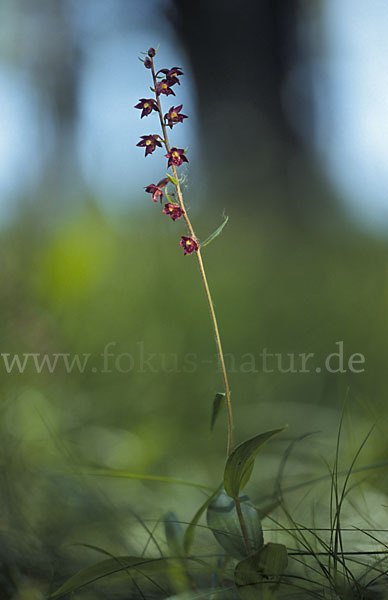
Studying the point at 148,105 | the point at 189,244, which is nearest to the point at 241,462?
the point at 189,244

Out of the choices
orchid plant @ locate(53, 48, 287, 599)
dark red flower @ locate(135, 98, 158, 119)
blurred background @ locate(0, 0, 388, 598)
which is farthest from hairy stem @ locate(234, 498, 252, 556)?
dark red flower @ locate(135, 98, 158, 119)

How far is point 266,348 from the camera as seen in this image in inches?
32.5

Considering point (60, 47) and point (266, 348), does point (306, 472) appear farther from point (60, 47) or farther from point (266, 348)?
point (60, 47)

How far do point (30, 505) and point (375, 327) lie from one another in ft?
1.82

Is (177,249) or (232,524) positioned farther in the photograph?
(177,249)

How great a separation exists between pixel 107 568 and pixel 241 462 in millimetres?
139

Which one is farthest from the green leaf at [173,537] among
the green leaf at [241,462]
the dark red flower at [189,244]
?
the dark red flower at [189,244]

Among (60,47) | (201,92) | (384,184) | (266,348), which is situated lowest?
(266,348)

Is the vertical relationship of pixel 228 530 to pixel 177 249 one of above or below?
below

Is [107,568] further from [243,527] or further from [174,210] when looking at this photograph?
[174,210]

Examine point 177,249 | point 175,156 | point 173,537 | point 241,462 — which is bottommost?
point 173,537

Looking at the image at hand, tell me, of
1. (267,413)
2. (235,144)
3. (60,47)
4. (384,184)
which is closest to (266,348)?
(267,413)

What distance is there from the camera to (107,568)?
40 cm

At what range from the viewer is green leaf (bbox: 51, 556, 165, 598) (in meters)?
0.39
